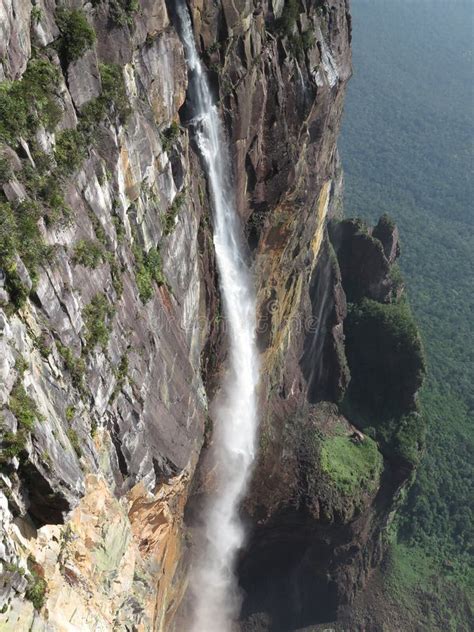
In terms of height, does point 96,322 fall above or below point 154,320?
above

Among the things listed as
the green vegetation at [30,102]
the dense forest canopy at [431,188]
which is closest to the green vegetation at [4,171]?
the green vegetation at [30,102]

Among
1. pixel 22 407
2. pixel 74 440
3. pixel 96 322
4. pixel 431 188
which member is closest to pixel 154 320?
pixel 96 322

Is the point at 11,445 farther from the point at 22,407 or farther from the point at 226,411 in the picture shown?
the point at 226,411

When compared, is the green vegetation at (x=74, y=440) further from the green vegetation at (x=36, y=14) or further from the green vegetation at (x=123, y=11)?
the green vegetation at (x=123, y=11)

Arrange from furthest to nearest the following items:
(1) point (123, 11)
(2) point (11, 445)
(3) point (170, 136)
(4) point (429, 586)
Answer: (4) point (429, 586)
(3) point (170, 136)
(1) point (123, 11)
(2) point (11, 445)

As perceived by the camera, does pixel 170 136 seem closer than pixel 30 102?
No
